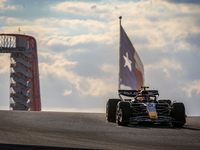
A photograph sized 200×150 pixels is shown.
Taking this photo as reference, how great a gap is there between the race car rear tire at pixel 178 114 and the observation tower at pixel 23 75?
220 ft

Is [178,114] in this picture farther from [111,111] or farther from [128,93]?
[128,93]

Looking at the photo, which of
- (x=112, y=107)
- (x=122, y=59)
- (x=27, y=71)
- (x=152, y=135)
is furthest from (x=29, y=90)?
(x=152, y=135)

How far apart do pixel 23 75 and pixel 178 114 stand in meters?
71.0

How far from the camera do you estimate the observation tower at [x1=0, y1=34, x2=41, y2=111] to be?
270 feet

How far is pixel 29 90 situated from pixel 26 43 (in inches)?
371

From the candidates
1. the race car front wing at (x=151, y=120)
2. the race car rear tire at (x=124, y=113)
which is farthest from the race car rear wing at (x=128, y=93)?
the race car front wing at (x=151, y=120)

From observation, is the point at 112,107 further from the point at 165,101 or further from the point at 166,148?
the point at 166,148

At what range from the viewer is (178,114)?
16.8 meters

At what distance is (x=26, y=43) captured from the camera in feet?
274

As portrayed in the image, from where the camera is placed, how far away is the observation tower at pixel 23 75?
270 ft

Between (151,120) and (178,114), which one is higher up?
(178,114)

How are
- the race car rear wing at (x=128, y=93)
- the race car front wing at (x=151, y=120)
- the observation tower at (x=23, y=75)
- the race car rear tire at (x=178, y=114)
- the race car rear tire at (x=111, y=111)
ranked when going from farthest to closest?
the observation tower at (x=23, y=75), the race car rear wing at (x=128, y=93), the race car rear tire at (x=111, y=111), the race car rear tire at (x=178, y=114), the race car front wing at (x=151, y=120)

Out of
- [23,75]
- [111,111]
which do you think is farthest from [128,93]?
[23,75]

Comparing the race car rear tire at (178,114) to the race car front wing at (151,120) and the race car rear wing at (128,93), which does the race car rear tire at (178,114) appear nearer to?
the race car front wing at (151,120)
